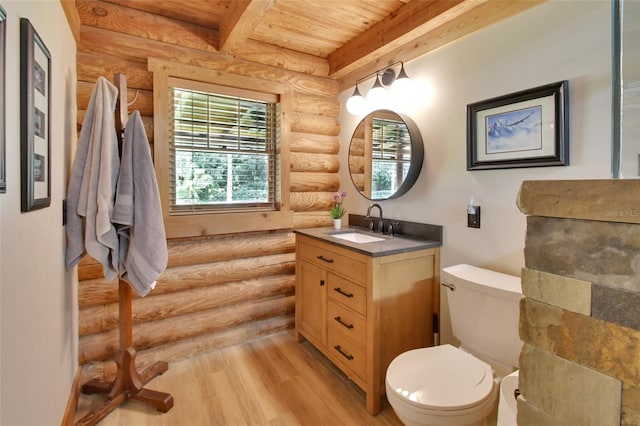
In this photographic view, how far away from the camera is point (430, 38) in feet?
7.39

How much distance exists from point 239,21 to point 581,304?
7.56 feet

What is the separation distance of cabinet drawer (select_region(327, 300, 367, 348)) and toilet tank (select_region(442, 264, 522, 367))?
528 millimetres

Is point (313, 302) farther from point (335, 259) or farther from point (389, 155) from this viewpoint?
point (389, 155)

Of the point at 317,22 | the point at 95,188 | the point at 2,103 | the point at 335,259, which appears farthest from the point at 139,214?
the point at 317,22

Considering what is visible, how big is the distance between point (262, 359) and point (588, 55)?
2.72 m

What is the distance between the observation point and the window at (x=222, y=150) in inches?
101

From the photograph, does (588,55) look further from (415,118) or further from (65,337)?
(65,337)

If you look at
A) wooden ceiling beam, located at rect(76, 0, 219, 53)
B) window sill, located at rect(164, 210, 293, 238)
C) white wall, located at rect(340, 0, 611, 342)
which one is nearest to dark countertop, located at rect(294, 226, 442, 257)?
white wall, located at rect(340, 0, 611, 342)

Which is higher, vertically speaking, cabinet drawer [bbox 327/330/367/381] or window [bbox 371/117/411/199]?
window [bbox 371/117/411/199]

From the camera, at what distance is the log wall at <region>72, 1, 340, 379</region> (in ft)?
7.34

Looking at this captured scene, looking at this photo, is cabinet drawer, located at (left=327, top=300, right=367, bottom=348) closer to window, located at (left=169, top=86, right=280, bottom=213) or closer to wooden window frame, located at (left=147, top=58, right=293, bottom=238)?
wooden window frame, located at (left=147, top=58, right=293, bottom=238)

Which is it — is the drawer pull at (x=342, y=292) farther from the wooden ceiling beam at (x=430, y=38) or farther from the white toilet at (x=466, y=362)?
the wooden ceiling beam at (x=430, y=38)

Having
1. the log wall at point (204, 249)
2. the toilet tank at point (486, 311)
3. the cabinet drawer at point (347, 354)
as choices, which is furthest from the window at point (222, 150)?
the toilet tank at point (486, 311)

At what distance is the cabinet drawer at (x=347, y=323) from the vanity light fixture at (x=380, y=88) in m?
1.63
